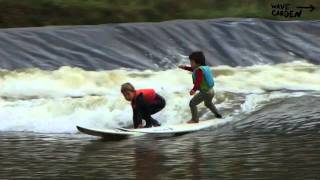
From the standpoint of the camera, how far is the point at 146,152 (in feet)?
32.6

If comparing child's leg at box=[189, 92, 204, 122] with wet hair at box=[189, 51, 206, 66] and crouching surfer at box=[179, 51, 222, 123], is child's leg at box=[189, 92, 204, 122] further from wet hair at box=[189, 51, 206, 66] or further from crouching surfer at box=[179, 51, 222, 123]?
wet hair at box=[189, 51, 206, 66]

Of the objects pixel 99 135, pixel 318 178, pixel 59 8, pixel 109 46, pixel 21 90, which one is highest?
pixel 59 8

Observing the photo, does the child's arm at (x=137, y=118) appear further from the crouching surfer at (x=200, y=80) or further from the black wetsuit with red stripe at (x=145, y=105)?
the crouching surfer at (x=200, y=80)

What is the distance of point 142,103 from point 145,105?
0.08m

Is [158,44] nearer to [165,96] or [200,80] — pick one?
[165,96]

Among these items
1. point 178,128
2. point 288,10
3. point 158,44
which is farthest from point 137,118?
point 288,10

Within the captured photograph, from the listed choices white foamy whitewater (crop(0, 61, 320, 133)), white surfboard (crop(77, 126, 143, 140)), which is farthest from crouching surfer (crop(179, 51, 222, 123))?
white surfboard (crop(77, 126, 143, 140))

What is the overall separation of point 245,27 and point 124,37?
4.26 m

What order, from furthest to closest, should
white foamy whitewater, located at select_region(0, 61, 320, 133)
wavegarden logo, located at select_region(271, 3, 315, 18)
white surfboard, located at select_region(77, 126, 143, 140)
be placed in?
wavegarden logo, located at select_region(271, 3, 315, 18) < white foamy whitewater, located at select_region(0, 61, 320, 133) < white surfboard, located at select_region(77, 126, 143, 140)

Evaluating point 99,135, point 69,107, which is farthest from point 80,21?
point 99,135

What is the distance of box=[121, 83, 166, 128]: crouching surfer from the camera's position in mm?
11977

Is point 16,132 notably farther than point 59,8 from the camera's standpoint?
No

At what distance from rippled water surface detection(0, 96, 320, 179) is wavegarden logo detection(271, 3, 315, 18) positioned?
44.0 feet

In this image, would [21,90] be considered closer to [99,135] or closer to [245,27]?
[99,135]
